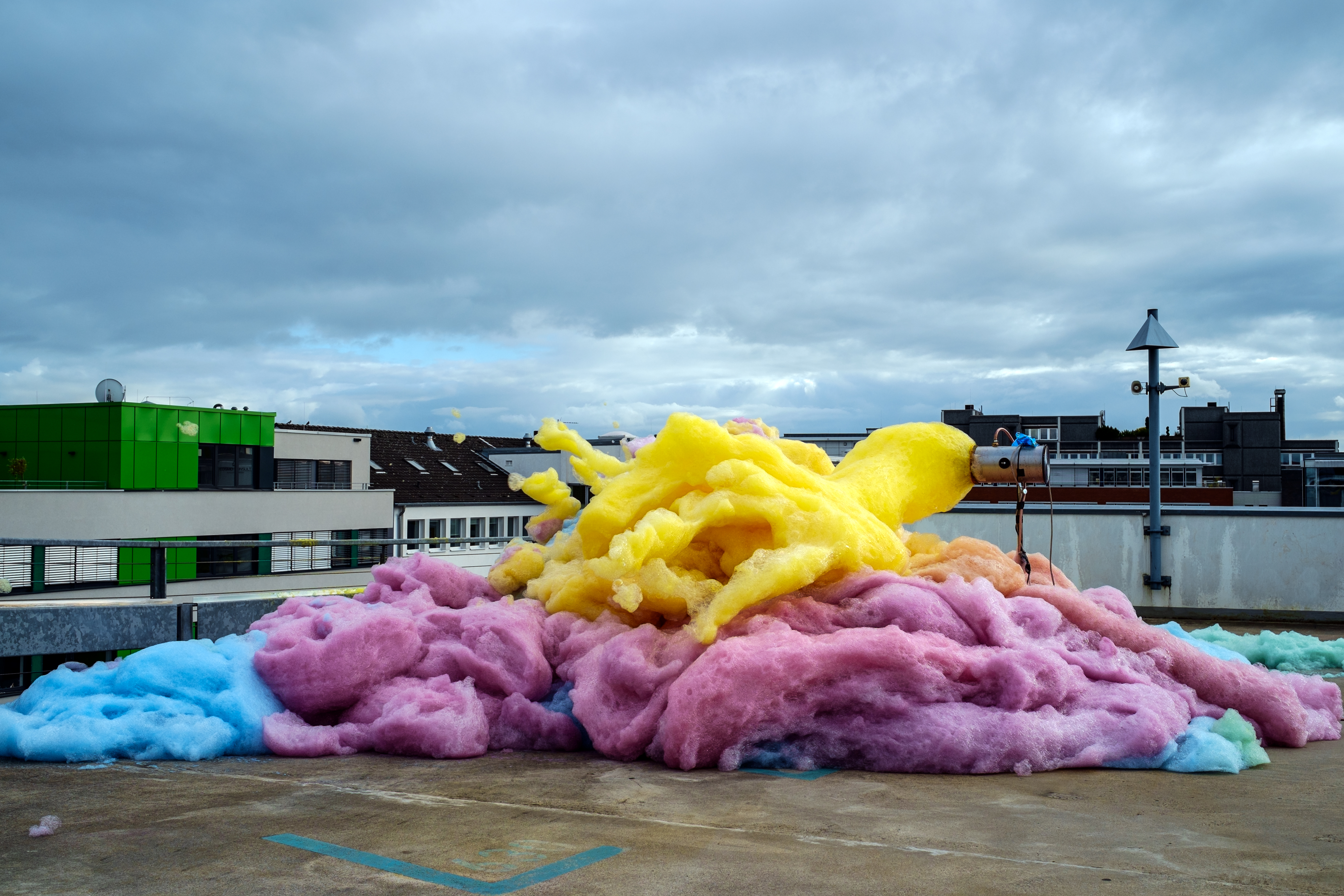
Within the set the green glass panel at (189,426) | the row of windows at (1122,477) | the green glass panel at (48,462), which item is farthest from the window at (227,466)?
the row of windows at (1122,477)

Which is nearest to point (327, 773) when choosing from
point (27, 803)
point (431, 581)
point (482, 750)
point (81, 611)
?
point (482, 750)

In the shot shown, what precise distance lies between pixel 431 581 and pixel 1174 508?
8.65m

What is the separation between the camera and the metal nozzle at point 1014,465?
6.54m

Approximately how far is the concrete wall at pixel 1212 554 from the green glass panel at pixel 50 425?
929 inches

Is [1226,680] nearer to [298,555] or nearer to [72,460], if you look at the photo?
[298,555]

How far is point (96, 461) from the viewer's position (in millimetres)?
23891

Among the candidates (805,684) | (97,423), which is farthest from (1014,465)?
(97,423)

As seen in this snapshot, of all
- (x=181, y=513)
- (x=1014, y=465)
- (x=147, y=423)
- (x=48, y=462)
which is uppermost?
(x=147, y=423)

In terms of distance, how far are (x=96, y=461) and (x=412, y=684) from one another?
2293cm

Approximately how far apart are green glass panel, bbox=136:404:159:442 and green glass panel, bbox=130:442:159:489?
13 centimetres

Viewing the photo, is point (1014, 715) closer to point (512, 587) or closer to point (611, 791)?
point (611, 791)

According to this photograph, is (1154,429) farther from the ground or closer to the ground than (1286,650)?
farther from the ground

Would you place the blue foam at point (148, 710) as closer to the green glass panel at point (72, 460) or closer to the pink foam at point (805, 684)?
the pink foam at point (805, 684)

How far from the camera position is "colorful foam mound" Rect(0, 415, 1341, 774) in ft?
14.8
